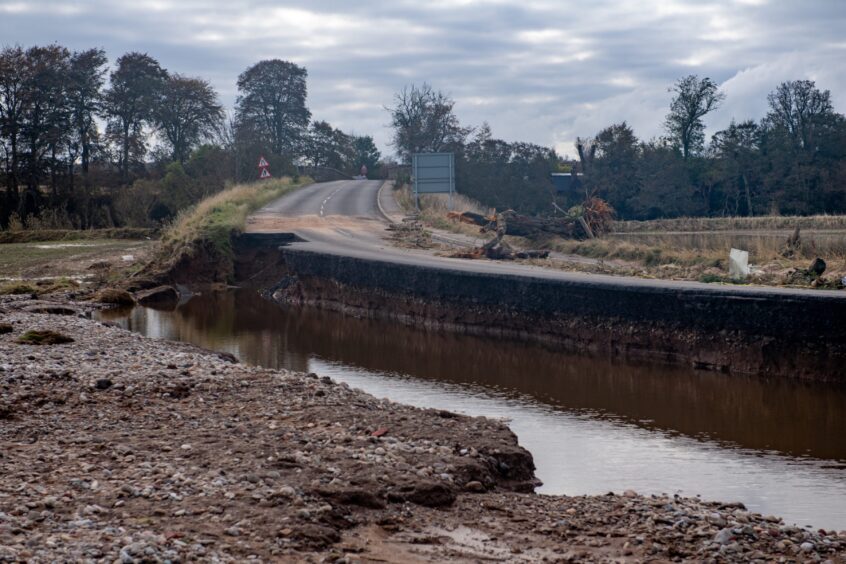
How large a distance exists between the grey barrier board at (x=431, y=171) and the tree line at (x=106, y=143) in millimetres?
16301

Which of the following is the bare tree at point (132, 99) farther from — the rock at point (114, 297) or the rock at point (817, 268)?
the rock at point (817, 268)

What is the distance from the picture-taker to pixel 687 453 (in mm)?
12625

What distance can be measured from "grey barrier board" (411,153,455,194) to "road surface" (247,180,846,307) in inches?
78.3

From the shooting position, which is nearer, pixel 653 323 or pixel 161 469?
pixel 161 469

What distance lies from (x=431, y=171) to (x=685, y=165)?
21163mm

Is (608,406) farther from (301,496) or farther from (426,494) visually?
(301,496)

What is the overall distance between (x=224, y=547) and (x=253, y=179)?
6112 centimetres

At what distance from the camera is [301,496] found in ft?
27.6

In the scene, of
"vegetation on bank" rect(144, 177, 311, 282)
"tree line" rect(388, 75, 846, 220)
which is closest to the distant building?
"tree line" rect(388, 75, 846, 220)

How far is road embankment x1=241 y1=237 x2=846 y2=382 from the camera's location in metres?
17.4

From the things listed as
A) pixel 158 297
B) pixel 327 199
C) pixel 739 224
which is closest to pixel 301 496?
pixel 158 297

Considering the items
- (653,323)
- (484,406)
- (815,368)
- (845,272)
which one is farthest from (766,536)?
(845,272)

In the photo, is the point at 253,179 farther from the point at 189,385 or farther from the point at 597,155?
the point at 189,385

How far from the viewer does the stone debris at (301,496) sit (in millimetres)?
7516
